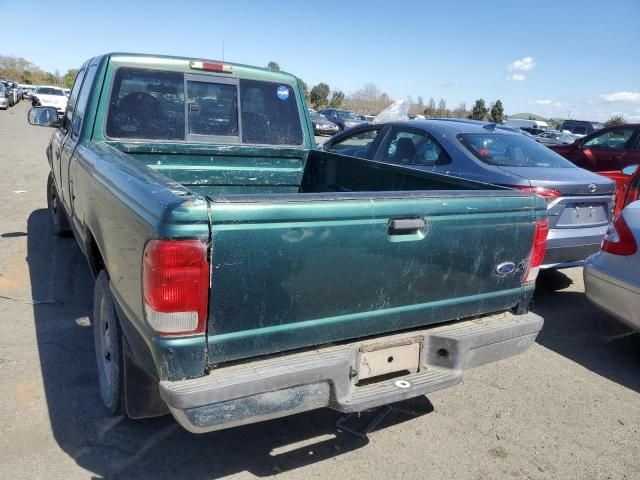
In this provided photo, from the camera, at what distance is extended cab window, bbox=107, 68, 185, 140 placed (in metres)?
3.88

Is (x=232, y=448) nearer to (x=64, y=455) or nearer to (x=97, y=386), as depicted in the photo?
(x=64, y=455)

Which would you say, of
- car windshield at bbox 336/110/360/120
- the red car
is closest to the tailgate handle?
the red car

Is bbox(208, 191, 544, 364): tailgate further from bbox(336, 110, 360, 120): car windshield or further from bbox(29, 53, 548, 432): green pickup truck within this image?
bbox(336, 110, 360, 120): car windshield

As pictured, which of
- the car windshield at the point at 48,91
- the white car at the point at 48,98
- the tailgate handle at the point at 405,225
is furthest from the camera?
the car windshield at the point at 48,91

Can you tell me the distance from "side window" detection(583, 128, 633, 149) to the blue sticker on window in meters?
6.77

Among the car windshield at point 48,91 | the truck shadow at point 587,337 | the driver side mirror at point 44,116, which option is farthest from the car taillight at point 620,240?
the car windshield at point 48,91

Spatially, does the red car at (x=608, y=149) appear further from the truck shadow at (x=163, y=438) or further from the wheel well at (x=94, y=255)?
the wheel well at (x=94, y=255)

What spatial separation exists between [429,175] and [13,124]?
81.0ft

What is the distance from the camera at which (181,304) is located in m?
2.00

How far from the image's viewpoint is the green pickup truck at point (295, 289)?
6.64 feet

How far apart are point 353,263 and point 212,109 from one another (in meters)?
2.53

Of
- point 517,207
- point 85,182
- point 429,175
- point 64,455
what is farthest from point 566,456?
point 85,182

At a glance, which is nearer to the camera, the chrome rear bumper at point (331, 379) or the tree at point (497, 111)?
the chrome rear bumper at point (331, 379)

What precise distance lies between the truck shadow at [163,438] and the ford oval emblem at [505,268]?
43.1 inches
